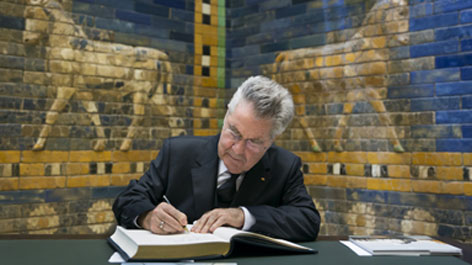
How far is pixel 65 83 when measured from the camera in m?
4.32

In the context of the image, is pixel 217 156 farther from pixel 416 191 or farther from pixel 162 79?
pixel 162 79

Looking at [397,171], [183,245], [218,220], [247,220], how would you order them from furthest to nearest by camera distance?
[397,171]
[247,220]
[218,220]
[183,245]

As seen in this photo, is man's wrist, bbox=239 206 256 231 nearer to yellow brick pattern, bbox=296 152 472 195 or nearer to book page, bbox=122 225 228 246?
book page, bbox=122 225 228 246

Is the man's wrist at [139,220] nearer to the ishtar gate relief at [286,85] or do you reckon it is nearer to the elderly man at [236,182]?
the elderly man at [236,182]

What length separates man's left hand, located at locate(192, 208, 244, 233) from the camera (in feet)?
5.35

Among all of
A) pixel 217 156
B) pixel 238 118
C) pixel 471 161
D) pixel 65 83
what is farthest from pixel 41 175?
pixel 471 161

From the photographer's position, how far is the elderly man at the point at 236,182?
1778mm

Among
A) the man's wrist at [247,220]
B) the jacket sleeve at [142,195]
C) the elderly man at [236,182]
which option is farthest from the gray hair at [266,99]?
the jacket sleeve at [142,195]

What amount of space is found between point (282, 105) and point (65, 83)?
308cm

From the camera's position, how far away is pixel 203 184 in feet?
6.88

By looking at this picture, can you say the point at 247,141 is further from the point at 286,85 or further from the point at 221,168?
the point at 286,85

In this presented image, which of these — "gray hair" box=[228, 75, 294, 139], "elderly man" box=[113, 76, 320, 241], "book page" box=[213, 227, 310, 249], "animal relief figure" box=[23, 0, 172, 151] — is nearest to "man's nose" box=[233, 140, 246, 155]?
"elderly man" box=[113, 76, 320, 241]

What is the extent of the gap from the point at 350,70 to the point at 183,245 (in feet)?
12.0

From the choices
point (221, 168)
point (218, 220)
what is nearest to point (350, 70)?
point (221, 168)
